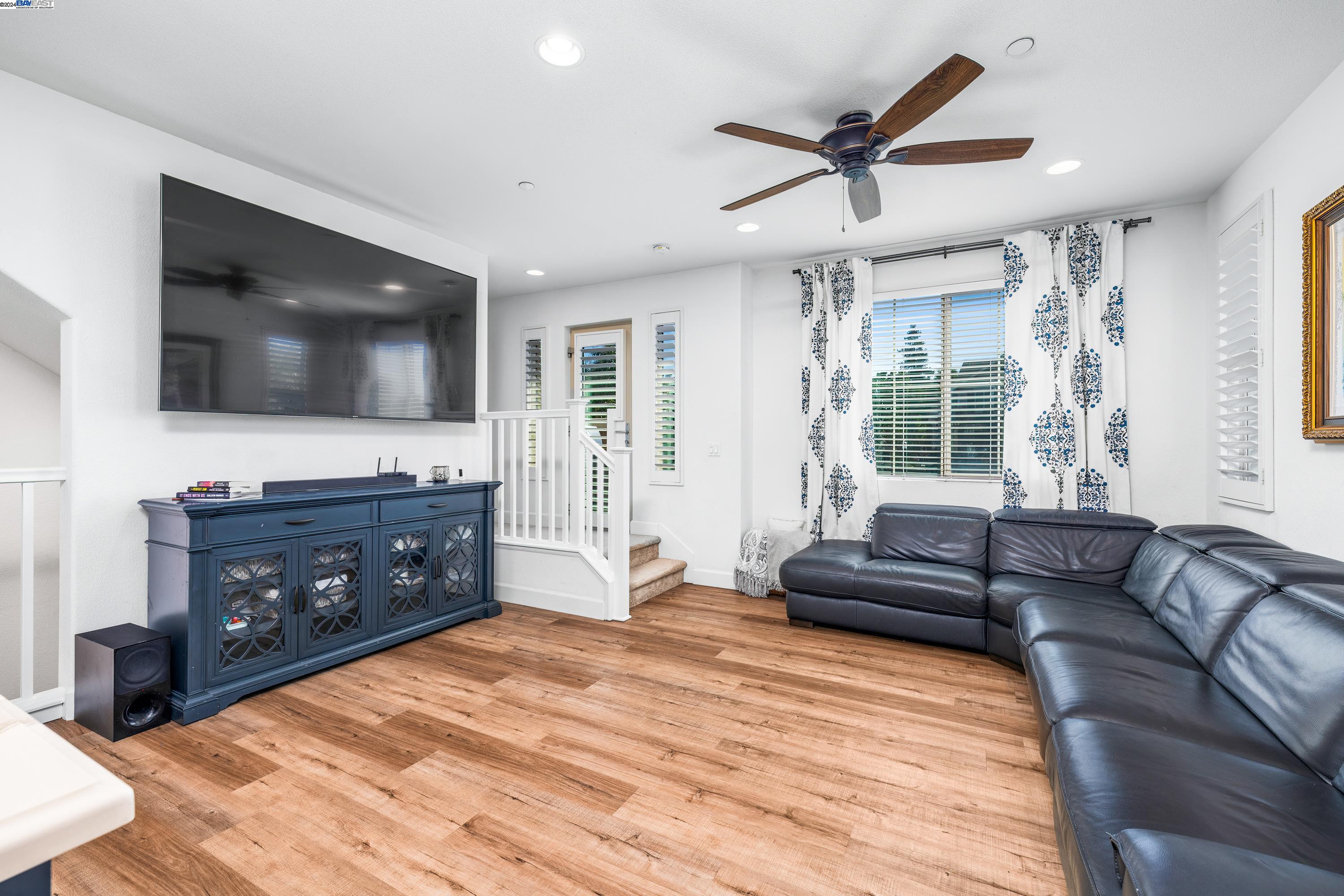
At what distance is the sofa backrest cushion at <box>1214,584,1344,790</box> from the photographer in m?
1.48

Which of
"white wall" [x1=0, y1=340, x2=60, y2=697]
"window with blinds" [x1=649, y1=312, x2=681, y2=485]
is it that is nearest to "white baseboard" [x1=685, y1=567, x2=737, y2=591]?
A: "window with blinds" [x1=649, y1=312, x2=681, y2=485]

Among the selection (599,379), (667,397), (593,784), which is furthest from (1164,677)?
(599,379)

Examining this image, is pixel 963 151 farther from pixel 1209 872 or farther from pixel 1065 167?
pixel 1209 872

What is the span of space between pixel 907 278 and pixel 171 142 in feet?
15.3

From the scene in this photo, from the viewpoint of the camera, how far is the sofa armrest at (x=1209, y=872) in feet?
3.09

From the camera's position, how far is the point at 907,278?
4.58m

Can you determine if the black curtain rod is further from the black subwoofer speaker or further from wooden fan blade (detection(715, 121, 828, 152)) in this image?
the black subwoofer speaker

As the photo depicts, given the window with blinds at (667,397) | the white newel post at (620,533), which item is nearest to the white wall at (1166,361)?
the window with blinds at (667,397)

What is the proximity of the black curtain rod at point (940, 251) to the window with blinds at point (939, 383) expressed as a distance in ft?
0.93

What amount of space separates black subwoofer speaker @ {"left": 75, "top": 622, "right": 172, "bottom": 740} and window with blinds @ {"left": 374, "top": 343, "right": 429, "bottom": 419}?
5.32ft

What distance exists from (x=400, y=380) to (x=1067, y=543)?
4290mm

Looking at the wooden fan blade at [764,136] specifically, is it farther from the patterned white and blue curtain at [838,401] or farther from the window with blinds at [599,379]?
the window with blinds at [599,379]

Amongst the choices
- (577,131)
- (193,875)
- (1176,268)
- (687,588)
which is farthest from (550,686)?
(1176,268)

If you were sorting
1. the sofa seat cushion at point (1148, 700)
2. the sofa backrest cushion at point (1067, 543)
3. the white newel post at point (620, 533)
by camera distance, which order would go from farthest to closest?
the white newel post at point (620, 533)
the sofa backrest cushion at point (1067, 543)
the sofa seat cushion at point (1148, 700)
